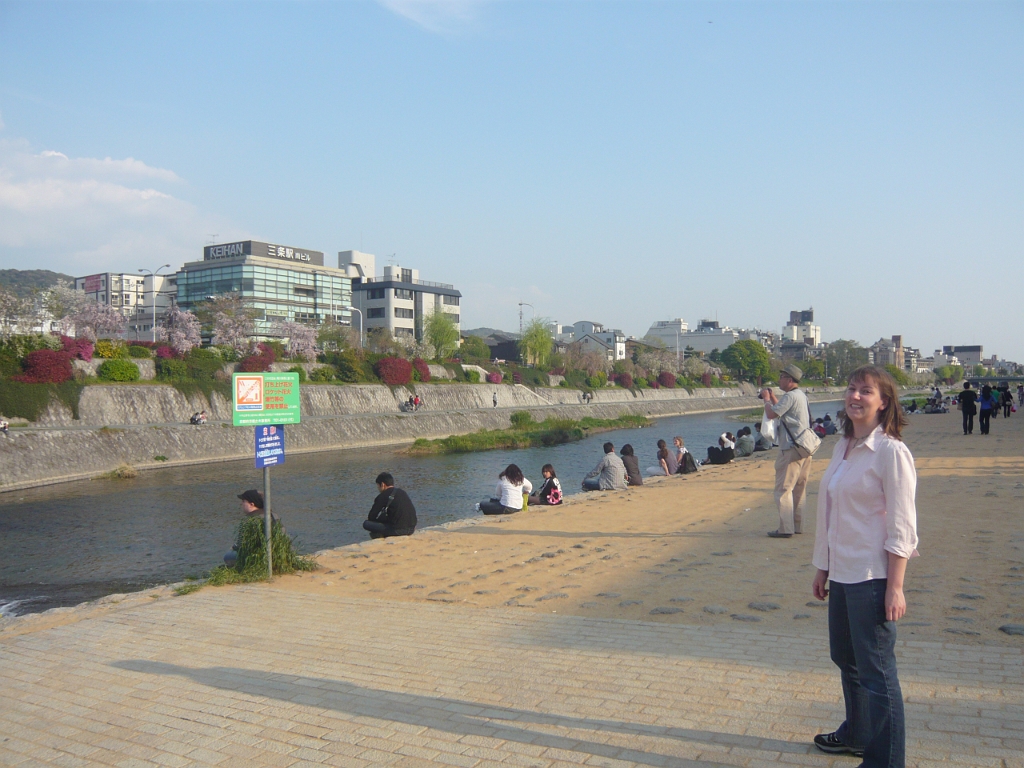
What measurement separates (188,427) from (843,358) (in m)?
138

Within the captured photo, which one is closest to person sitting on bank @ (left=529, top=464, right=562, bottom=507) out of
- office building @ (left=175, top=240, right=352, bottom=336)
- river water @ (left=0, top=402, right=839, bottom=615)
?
river water @ (left=0, top=402, right=839, bottom=615)

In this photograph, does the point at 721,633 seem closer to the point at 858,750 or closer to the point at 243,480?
the point at 858,750

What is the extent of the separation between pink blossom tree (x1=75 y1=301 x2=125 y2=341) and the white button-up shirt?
2280 inches

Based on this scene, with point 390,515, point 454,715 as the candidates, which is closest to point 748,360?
point 390,515

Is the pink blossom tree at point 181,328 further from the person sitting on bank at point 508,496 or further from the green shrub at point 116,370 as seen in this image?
the person sitting on bank at point 508,496

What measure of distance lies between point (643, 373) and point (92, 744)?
4072 inches

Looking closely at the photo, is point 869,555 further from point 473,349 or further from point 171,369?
point 473,349

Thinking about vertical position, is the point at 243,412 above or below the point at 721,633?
above

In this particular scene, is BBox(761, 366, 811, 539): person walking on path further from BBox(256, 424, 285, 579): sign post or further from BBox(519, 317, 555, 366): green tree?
BBox(519, 317, 555, 366): green tree

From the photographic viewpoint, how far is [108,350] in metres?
42.7

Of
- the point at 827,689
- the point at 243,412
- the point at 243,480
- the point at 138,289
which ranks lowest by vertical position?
the point at 243,480

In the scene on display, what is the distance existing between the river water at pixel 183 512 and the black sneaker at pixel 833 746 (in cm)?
776

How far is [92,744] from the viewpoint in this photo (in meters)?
4.49

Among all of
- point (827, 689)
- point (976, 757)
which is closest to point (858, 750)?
point (976, 757)
